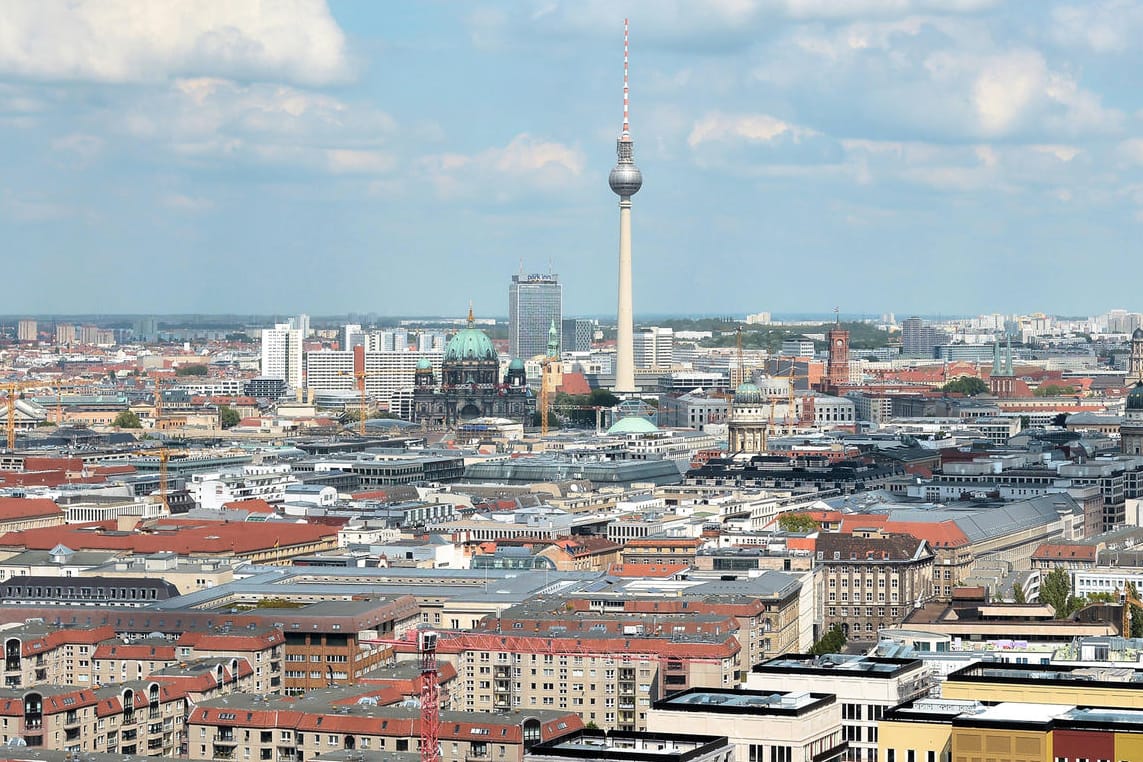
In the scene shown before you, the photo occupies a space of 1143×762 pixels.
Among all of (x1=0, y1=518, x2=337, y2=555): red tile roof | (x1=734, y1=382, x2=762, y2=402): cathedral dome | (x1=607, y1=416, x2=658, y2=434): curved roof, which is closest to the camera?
(x1=0, y1=518, x2=337, y2=555): red tile roof

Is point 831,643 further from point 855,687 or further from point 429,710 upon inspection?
point 429,710

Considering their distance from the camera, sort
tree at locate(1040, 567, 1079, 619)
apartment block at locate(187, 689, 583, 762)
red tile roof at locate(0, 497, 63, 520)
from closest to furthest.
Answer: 1. apartment block at locate(187, 689, 583, 762)
2. tree at locate(1040, 567, 1079, 619)
3. red tile roof at locate(0, 497, 63, 520)

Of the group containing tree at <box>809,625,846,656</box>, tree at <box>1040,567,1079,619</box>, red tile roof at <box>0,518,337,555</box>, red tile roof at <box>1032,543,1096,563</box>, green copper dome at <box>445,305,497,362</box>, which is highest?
green copper dome at <box>445,305,497,362</box>

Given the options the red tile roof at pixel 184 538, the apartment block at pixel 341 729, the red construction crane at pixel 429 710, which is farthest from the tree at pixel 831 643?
the red tile roof at pixel 184 538

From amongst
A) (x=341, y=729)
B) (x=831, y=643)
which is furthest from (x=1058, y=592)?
(x=341, y=729)

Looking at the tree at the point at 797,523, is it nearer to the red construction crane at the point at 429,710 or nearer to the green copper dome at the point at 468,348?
the red construction crane at the point at 429,710

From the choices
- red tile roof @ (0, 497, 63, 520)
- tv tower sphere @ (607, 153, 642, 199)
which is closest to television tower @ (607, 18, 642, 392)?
tv tower sphere @ (607, 153, 642, 199)

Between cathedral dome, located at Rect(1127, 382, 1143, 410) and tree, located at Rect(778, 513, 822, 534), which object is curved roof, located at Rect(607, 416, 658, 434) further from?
tree, located at Rect(778, 513, 822, 534)
